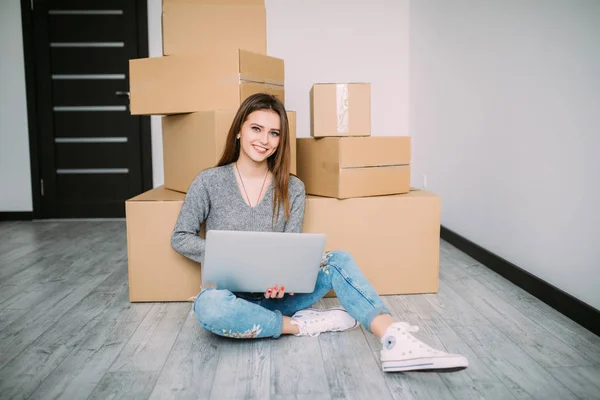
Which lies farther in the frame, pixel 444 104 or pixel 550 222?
pixel 444 104

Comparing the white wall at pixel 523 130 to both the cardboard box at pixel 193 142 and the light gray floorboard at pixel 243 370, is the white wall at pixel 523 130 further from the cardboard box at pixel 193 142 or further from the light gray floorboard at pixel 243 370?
the light gray floorboard at pixel 243 370

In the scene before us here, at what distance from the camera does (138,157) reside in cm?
376

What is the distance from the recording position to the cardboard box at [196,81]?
73.0 inches

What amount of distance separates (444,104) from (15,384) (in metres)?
2.53

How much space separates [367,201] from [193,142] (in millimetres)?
695

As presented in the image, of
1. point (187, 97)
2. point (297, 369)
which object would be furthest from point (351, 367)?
point (187, 97)

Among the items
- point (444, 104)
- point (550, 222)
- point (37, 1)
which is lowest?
point (550, 222)

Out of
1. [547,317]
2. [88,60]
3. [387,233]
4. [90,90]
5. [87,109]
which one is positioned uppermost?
[88,60]

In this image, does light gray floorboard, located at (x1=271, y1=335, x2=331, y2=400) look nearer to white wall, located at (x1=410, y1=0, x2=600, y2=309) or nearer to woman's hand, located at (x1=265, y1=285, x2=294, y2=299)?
woman's hand, located at (x1=265, y1=285, x2=294, y2=299)

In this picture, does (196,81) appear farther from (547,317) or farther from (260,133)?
(547,317)

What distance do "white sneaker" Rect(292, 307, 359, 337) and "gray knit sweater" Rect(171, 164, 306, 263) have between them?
272 millimetres

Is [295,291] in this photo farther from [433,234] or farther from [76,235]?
[76,235]

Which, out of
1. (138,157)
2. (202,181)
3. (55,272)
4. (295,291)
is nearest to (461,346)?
(295,291)

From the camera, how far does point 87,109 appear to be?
375 cm
